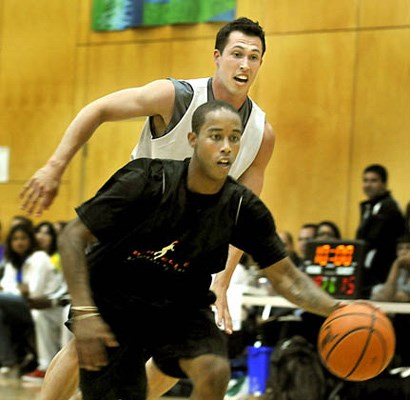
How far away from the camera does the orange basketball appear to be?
13.2 ft

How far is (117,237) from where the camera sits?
385 cm

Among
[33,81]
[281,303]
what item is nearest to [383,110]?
[281,303]

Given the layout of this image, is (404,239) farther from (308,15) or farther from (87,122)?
(87,122)

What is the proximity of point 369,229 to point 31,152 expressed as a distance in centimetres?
603

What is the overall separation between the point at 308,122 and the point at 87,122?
7.10 meters

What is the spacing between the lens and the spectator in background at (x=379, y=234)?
26.4 feet

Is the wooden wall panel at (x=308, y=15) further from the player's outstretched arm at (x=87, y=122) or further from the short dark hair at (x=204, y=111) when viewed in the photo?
the short dark hair at (x=204, y=111)

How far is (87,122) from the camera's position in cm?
430

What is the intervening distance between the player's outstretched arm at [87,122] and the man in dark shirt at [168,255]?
0.31 meters

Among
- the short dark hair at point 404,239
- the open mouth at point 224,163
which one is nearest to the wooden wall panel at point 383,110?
the short dark hair at point 404,239

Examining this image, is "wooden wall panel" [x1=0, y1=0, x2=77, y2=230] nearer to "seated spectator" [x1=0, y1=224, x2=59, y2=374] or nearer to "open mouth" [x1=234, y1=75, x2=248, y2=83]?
"seated spectator" [x1=0, y1=224, x2=59, y2=374]

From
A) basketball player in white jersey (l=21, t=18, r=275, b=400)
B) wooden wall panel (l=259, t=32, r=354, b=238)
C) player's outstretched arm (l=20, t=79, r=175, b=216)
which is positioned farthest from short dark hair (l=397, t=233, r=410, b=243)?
player's outstretched arm (l=20, t=79, r=175, b=216)

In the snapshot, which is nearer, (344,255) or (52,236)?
(344,255)

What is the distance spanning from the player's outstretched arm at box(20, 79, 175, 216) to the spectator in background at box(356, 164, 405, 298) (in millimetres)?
3884
